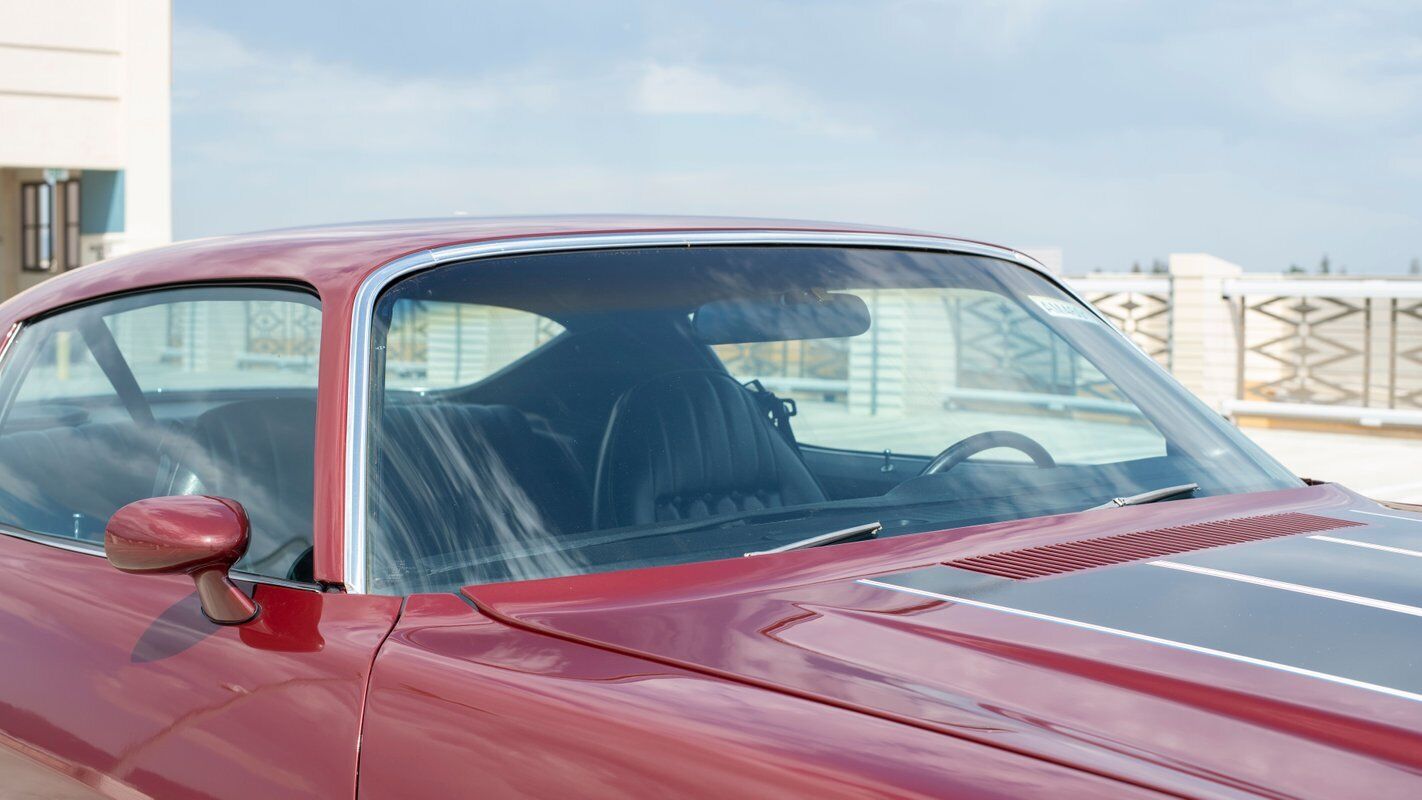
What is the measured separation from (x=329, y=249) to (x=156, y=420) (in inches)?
27.5

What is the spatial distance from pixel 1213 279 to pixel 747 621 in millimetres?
16036

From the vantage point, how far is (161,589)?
1775 mm

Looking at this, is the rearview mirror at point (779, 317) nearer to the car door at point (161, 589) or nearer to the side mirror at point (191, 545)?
the car door at point (161, 589)

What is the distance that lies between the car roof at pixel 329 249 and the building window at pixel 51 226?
2591 cm

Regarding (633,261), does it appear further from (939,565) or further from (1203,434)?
(1203,434)

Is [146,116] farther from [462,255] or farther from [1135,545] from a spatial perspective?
[1135,545]

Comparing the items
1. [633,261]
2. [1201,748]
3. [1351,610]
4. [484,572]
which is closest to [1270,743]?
[1201,748]

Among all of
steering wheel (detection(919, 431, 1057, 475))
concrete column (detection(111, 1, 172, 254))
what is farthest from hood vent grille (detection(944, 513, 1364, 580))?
concrete column (detection(111, 1, 172, 254))

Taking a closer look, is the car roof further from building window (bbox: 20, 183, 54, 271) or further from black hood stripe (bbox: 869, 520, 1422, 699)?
building window (bbox: 20, 183, 54, 271)

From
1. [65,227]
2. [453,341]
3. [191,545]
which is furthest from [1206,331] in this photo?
[65,227]

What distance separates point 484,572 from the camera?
1.64m

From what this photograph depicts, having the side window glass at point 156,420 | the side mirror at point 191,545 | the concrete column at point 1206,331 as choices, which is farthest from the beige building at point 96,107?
the side mirror at point 191,545

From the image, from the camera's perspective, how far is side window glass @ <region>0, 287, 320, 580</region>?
76.3 inches

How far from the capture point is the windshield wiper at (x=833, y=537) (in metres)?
1.70
